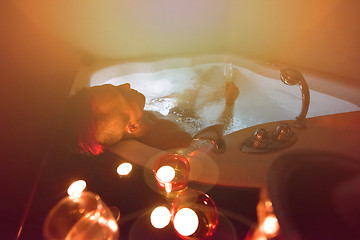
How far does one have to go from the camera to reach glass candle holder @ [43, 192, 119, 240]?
1.35 feet

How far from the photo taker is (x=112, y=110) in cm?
96

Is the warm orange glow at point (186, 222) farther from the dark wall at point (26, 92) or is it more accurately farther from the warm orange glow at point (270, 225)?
the dark wall at point (26, 92)

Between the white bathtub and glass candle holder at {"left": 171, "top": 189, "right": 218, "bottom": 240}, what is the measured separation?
98mm

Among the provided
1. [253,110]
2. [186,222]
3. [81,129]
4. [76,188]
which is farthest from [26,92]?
[253,110]

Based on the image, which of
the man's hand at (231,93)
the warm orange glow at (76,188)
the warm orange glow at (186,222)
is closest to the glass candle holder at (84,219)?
the warm orange glow at (186,222)

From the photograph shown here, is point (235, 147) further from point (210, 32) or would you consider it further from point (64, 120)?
point (210, 32)

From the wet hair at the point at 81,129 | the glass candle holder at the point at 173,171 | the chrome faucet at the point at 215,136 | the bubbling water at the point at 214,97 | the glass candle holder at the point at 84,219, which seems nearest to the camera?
the glass candle holder at the point at 84,219

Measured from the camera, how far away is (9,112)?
4.82 ft

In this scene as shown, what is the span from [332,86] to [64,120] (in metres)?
1.51

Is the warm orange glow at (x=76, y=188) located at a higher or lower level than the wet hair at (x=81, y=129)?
lower

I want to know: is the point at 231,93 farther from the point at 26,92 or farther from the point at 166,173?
the point at 26,92

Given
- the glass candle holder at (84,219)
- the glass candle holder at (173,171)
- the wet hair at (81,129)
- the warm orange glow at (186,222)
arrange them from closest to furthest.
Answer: the glass candle holder at (84,219)
the warm orange glow at (186,222)
the glass candle holder at (173,171)
the wet hair at (81,129)

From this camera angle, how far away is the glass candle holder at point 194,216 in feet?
1.71

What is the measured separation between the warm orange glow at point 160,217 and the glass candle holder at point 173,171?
0.20ft
